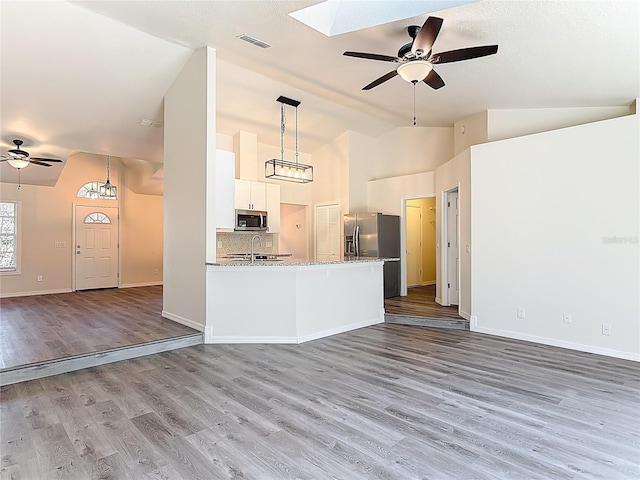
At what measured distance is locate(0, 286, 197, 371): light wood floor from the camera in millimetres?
3895

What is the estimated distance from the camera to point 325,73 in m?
4.87

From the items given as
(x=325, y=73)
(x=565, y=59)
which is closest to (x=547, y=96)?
(x=565, y=59)

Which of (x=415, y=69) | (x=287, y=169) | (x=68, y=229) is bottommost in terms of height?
(x=68, y=229)

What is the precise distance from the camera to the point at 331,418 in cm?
263

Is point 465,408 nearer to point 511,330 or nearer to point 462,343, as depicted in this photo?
point 462,343

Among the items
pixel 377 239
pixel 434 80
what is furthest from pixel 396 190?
pixel 434 80

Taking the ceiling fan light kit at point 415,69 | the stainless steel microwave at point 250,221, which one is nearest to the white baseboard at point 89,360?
the stainless steel microwave at point 250,221

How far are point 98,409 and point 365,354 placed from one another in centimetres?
254

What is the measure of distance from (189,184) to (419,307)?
4176mm

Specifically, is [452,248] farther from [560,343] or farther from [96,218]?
[96,218]

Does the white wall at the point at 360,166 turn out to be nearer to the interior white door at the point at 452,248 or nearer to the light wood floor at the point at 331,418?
the interior white door at the point at 452,248

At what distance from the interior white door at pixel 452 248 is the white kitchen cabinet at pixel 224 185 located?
12.2 feet

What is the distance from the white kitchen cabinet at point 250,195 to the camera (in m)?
7.02

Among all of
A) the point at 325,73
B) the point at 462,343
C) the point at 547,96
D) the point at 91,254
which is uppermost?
the point at 325,73
